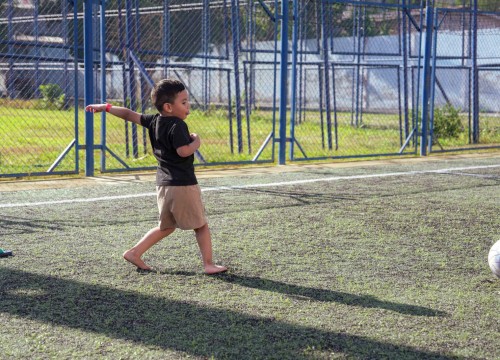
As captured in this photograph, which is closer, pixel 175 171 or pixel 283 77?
pixel 175 171

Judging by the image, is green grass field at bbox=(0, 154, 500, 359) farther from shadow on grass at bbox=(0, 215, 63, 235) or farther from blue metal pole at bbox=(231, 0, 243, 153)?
blue metal pole at bbox=(231, 0, 243, 153)

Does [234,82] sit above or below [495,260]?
above

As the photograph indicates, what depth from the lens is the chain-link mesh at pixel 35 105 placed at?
33.0 ft

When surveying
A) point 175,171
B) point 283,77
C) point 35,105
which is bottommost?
point 175,171

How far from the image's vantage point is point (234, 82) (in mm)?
16453

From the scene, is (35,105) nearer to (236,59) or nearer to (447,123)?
(236,59)

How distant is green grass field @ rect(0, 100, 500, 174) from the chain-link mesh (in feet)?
0.06

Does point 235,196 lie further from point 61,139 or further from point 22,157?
point 61,139

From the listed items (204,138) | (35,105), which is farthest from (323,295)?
(35,105)

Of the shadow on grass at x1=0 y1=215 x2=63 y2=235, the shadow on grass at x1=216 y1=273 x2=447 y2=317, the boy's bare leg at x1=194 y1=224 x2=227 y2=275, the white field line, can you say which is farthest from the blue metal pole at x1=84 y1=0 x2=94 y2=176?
the shadow on grass at x1=216 y1=273 x2=447 y2=317

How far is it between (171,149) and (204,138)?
9.47 metres

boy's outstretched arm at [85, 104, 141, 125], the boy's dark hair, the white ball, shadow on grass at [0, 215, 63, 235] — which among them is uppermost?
the boy's dark hair

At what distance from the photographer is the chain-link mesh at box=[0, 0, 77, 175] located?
10.0 metres

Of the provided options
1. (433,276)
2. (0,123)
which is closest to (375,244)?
(433,276)
